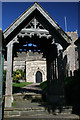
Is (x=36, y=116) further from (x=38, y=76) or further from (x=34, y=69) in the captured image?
(x=38, y=76)

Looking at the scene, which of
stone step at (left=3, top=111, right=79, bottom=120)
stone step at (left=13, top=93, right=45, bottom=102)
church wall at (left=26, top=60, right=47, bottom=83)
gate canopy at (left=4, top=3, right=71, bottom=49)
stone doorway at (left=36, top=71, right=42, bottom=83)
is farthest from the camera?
stone doorway at (left=36, top=71, right=42, bottom=83)

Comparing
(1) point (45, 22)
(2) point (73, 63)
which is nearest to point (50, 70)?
(1) point (45, 22)

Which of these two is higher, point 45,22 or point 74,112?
point 45,22

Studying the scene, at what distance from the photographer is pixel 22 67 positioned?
29.9 m

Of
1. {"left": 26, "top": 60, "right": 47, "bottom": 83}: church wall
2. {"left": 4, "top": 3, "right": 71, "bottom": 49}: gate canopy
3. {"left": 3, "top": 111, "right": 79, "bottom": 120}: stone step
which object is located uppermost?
{"left": 4, "top": 3, "right": 71, "bottom": 49}: gate canopy

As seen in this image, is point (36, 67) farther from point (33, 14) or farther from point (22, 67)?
point (33, 14)

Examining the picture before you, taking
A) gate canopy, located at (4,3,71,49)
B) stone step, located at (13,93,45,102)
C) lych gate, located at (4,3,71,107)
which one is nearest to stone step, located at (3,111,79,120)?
lych gate, located at (4,3,71,107)

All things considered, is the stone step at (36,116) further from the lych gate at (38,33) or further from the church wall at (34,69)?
the church wall at (34,69)

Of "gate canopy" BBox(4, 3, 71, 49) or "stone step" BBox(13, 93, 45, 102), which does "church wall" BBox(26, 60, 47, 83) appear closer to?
"stone step" BBox(13, 93, 45, 102)

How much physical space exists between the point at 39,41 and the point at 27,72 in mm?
21353

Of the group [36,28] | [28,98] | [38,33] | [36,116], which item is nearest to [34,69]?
[28,98]

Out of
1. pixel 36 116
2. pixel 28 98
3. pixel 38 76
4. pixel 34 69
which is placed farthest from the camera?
pixel 38 76

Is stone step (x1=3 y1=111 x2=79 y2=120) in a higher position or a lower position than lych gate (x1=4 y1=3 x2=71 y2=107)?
lower

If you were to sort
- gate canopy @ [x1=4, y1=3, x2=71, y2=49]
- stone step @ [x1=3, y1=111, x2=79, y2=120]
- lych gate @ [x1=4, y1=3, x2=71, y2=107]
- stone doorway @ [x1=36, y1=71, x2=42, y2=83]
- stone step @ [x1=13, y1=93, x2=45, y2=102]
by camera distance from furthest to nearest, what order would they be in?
stone doorway @ [x1=36, y1=71, x2=42, y2=83]
stone step @ [x1=13, y1=93, x2=45, y2=102]
gate canopy @ [x1=4, y1=3, x2=71, y2=49]
lych gate @ [x1=4, y1=3, x2=71, y2=107]
stone step @ [x1=3, y1=111, x2=79, y2=120]
